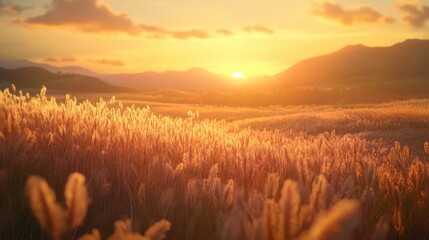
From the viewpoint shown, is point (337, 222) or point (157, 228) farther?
point (157, 228)

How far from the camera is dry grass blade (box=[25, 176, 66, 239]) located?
0.87 metres

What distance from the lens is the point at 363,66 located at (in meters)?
135

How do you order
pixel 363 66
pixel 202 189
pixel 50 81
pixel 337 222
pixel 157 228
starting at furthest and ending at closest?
pixel 363 66 → pixel 50 81 → pixel 202 189 → pixel 157 228 → pixel 337 222

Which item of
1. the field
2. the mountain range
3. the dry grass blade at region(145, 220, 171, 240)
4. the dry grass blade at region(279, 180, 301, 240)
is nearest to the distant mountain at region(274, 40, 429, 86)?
the mountain range

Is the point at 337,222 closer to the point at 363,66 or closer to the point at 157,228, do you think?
the point at 157,228

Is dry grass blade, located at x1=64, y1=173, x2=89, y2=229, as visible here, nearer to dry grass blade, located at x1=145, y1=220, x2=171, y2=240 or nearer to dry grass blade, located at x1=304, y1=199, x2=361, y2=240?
dry grass blade, located at x1=145, y1=220, x2=171, y2=240

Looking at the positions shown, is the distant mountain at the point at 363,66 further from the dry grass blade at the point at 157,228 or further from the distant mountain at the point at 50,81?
the dry grass blade at the point at 157,228

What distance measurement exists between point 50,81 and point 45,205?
84.2 metres

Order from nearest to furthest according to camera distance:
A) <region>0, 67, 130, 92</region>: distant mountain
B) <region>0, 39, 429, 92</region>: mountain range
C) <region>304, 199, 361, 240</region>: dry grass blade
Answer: <region>304, 199, 361, 240</region>: dry grass blade < <region>0, 67, 130, 92</region>: distant mountain < <region>0, 39, 429, 92</region>: mountain range

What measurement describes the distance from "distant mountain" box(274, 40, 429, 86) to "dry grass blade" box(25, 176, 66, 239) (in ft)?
379

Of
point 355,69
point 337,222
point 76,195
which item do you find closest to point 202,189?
point 76,195

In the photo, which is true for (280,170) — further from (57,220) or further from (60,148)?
(57,220)

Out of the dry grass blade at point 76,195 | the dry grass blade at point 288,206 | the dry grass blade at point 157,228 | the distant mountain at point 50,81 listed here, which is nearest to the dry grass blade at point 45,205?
the dry grass blade at point 76,195

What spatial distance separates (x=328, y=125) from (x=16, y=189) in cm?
1295
